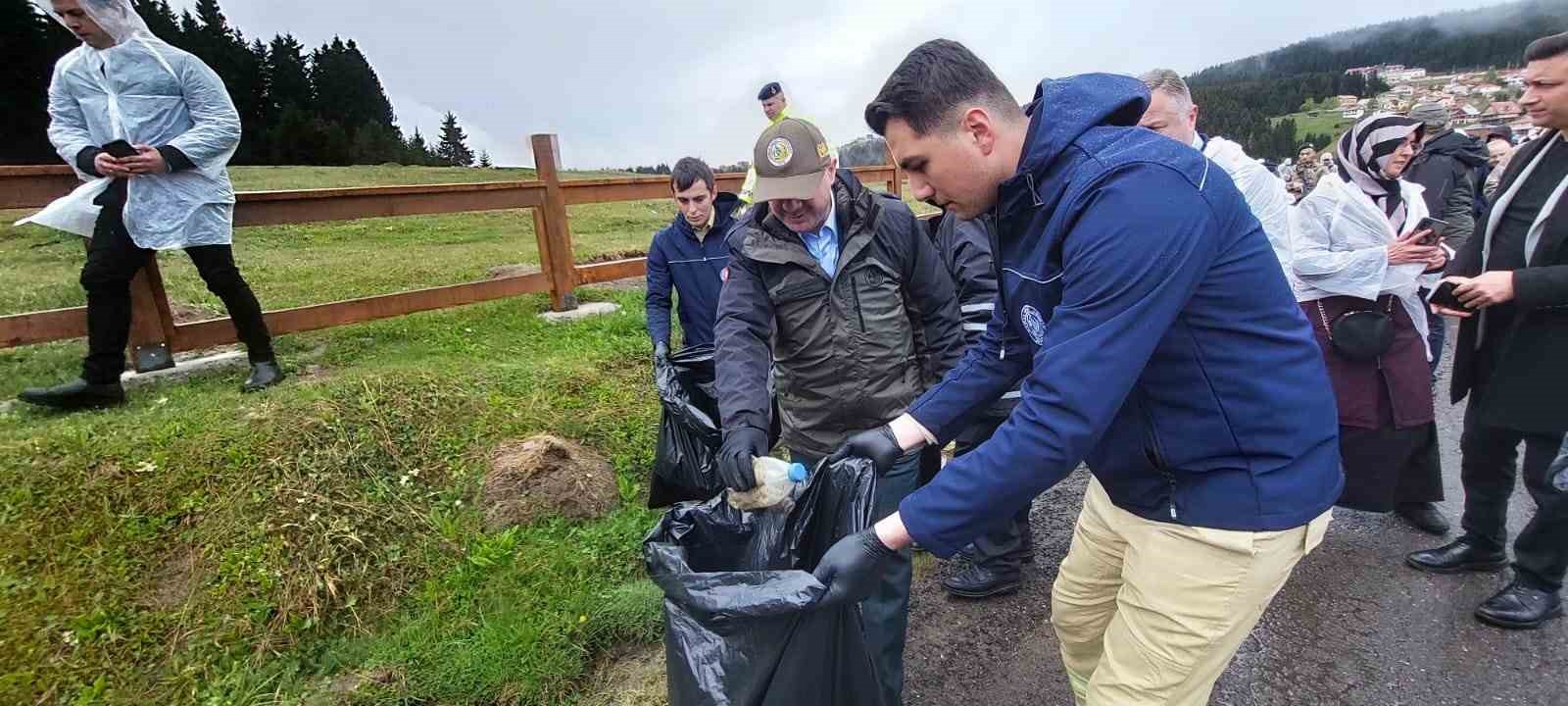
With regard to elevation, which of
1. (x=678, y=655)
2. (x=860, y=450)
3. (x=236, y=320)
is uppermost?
(x=236, y=320)

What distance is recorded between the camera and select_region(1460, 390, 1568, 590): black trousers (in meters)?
2.45

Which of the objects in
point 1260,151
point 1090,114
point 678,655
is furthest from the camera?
point 1260,151

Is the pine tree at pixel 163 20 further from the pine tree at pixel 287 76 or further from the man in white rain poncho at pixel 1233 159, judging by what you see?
the man in white rain poncho at pixel 1233 159

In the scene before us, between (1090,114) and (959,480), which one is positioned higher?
(1090,114)

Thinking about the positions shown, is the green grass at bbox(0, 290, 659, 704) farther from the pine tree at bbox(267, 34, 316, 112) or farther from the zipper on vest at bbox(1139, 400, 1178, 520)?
the pine tree at bbox(267, 34, 316, 112)

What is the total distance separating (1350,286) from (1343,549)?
3.50 feet

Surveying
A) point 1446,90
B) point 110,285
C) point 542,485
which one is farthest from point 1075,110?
point 1446,90

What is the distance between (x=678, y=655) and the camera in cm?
154

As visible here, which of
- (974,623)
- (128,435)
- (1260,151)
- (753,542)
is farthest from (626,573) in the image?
(1260,151)

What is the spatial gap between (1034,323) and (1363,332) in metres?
2.34

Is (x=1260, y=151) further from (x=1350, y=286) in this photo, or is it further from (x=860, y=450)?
(x=860, y=450)

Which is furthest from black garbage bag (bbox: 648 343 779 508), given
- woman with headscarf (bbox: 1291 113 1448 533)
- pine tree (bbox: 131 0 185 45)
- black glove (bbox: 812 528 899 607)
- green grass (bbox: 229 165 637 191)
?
pine tree (bbox: 131 0 185 45)

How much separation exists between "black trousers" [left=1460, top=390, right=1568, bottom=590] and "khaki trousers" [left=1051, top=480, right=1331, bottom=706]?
5.48ft

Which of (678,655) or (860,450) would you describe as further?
(860,450)
